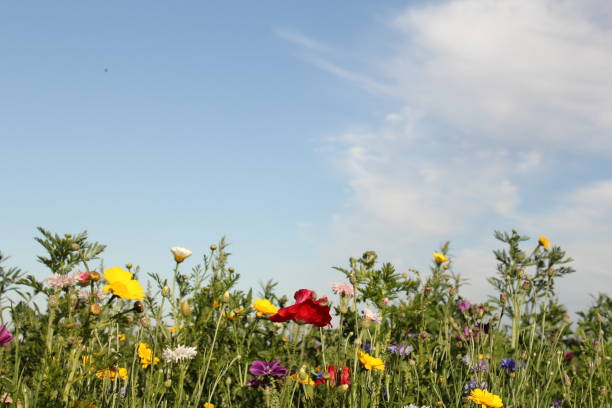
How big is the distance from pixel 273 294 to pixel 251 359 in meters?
0.62

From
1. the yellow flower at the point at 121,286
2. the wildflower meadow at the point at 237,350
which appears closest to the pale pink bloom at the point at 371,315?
the wildflower meadow at the point at 237,350

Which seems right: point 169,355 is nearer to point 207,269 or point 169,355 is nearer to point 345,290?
point 345,290

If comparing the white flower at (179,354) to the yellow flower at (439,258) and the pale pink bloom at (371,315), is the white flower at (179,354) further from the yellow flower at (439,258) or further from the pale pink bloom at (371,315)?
the yellow flower at (439,258)

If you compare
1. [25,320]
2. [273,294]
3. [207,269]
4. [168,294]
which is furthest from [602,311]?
[25,320]

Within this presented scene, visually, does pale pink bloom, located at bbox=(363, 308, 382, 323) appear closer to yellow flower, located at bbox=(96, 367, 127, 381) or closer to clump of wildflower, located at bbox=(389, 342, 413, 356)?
clump of wildflower, located at bbox=(389, 342, 413, 356)

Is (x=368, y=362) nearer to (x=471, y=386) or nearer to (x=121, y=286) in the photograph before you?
(x=471, y=386)

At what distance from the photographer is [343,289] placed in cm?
335

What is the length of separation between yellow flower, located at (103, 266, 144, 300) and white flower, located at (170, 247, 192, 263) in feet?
2.42

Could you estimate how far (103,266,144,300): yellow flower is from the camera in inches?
77.9

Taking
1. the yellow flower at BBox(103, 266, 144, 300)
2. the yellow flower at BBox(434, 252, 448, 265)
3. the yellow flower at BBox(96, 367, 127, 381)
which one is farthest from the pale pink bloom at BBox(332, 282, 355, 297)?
the yellow flower at BBox(434, 252, 448, 265)

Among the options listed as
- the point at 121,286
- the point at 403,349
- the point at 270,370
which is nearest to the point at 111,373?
the point at 270,370

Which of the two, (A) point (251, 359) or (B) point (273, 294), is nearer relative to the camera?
(A) point (251, 359)

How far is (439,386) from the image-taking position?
3.85 metres

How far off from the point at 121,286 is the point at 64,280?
2.41ft
